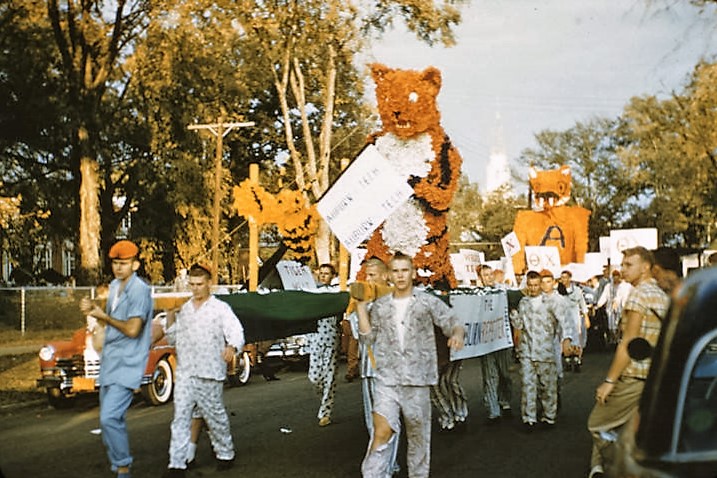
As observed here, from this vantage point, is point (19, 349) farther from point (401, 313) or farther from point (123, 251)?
point (401, 313)

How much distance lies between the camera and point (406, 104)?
1350 centimetres

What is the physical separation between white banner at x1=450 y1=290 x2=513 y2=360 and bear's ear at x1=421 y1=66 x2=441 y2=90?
2994mm

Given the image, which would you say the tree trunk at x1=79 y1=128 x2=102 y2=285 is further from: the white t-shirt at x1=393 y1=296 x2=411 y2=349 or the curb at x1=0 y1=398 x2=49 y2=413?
the white t-shirt at x1=393 y1=296 x2=411 y2=349

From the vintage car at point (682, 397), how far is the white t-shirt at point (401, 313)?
4347 millimetres

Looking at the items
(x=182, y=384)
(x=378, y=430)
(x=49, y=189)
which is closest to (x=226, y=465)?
(x=182, y=384)

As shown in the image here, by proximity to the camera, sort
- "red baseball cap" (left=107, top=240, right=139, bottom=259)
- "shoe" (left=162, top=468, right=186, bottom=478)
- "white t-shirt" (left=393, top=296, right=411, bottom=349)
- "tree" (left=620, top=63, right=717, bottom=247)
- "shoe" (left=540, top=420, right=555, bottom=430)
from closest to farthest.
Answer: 1. "white t-shirt" (left=393, top=296, right=411, bottom=349)
2. "red baseball cap" (left=107, top=240, right=139, bottom=259)
3. "shoe" (left=162, top=468, right=186, bottom=478)
4. "shoe" (left=540, top=420, right=555, bottom=430)
5. "tree" (left=620, top=63, right=717, bottom=247)

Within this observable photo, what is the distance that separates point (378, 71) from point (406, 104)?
77cm

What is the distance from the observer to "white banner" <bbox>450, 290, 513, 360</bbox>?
10828 millimetres

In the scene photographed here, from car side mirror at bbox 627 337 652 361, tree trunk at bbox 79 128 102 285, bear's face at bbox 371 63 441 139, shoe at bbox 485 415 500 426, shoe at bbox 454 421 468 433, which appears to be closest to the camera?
car side mirror at bbox 627 337 652 361

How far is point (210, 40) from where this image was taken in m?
25.3

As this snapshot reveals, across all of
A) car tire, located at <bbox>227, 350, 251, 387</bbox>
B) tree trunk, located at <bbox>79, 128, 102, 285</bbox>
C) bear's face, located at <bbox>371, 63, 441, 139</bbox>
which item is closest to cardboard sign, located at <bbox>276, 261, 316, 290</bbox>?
car tire, located at <bbox>227, 350, 251, 387</bbox>

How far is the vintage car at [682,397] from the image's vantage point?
9.79 feet

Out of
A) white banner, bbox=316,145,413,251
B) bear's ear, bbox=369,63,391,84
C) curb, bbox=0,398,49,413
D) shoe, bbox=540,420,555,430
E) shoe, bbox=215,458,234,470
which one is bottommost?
curb, bbox=0,398,49,413

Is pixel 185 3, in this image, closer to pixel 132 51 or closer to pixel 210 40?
pixel 210 40
